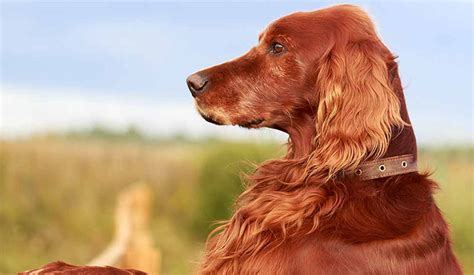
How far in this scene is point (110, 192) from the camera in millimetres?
13266

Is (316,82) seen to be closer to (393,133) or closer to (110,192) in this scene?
(393,133)

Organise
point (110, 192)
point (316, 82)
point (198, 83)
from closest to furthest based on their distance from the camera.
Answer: point (316, 82) < point (198, 83) < point (110, 192)

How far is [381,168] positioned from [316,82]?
54 cm

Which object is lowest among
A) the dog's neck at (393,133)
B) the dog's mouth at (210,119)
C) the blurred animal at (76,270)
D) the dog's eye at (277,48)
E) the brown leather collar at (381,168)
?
the blurred animal at (76,270)

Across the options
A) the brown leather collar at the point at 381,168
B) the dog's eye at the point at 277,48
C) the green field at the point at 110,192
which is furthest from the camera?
the green field at the point at 110,192

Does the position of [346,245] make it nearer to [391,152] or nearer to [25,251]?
[391,152]

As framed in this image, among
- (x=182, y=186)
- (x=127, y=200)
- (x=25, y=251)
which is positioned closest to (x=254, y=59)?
(x=127, y=200)

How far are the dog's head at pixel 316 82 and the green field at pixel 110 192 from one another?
7479 mm

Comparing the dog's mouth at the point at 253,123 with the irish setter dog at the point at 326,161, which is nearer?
the irish setter dog at the point at 326,161

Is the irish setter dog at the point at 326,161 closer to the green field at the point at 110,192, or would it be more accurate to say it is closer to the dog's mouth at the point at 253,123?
the dog's mouth at the point at 253,123

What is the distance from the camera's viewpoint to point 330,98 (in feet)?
13.0

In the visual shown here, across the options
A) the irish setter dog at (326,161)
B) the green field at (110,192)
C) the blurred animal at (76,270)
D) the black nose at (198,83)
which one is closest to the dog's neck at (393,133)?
the irish setter dog at (326,161)

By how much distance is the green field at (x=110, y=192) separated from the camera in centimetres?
1207

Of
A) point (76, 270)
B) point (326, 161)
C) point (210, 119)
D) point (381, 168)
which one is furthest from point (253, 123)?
point (76, 270)
